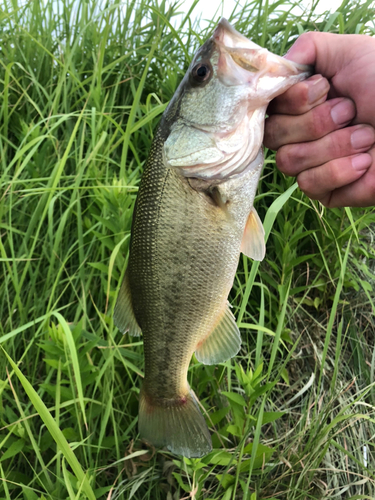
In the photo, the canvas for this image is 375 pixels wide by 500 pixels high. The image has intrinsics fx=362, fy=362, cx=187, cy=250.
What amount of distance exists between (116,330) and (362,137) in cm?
130

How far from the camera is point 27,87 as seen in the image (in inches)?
96.2

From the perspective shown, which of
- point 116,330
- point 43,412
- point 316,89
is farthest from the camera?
point 116,330

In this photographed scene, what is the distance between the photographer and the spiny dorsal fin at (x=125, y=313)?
54.5 inches

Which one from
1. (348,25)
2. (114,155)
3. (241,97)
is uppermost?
(348,25)

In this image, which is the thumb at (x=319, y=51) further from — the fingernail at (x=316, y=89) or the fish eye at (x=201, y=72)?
the fish eye at (x=201, y=72)

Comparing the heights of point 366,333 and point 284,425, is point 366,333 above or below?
above

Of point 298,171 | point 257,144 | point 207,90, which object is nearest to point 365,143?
point 298,171

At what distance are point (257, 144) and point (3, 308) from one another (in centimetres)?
156

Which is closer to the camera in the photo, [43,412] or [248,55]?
[43,412]

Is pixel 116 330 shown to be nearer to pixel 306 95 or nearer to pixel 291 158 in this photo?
pixel 291 158

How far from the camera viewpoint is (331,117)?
1.26m

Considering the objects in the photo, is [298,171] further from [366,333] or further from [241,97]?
[366,333]

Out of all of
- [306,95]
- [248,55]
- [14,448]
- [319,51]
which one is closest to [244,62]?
[248,55]

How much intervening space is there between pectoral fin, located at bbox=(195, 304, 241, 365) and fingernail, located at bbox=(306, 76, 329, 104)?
2.55 ft
